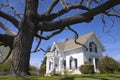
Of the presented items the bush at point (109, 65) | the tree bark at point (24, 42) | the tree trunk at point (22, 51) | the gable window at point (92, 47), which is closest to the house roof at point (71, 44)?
the gable window at point (92, 47)

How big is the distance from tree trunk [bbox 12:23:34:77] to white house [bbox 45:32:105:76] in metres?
27.8

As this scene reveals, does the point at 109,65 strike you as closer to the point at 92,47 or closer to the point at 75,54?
the point at 92,47

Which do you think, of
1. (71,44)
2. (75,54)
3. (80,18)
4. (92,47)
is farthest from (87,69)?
(80,18)

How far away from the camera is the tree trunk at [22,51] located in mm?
8109

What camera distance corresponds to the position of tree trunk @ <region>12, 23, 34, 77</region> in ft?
26.6

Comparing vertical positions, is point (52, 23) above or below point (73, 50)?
below

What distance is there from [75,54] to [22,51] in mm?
31529

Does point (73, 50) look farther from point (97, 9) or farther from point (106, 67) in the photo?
point (97, 9)

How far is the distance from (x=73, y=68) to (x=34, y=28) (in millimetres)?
29511

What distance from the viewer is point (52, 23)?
27.0ft

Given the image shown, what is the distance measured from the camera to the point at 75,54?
39.4 metres

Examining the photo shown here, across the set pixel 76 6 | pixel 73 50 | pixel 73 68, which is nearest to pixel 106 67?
pixel 73 68

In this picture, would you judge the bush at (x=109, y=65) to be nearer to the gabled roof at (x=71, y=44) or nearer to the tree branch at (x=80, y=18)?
the gabled roof at (x=71, y=44)

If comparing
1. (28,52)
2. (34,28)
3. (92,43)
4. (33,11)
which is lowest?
(28,52)
